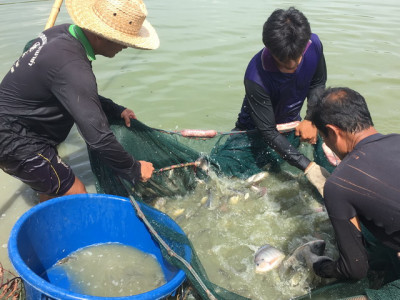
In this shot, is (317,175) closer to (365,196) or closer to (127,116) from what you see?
(365,196)

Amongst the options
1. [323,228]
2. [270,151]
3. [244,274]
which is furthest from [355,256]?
[270,151]

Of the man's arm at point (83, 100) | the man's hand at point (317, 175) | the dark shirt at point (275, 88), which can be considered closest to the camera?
the man's arm at point (83, 100)

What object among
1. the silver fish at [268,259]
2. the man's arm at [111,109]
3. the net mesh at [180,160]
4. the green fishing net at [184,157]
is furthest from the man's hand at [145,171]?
the silver fish at [268,259]

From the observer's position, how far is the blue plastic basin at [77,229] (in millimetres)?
2582

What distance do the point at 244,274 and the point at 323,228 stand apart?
3.24ft

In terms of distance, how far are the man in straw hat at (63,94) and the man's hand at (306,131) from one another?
5.32ft

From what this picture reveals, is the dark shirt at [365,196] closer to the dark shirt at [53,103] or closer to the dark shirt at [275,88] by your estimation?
the dark shirt at [275,88]

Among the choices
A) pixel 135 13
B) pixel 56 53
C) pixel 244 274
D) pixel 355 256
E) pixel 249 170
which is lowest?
pixel 244 274

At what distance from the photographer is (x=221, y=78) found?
734 centimetres

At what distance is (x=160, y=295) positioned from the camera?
2.06 m

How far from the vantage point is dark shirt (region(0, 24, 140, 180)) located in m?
2.38

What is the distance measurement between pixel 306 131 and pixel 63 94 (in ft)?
7.66

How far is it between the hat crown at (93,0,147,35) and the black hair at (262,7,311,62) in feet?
3.60

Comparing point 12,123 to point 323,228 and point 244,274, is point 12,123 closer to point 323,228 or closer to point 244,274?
point 244,274
